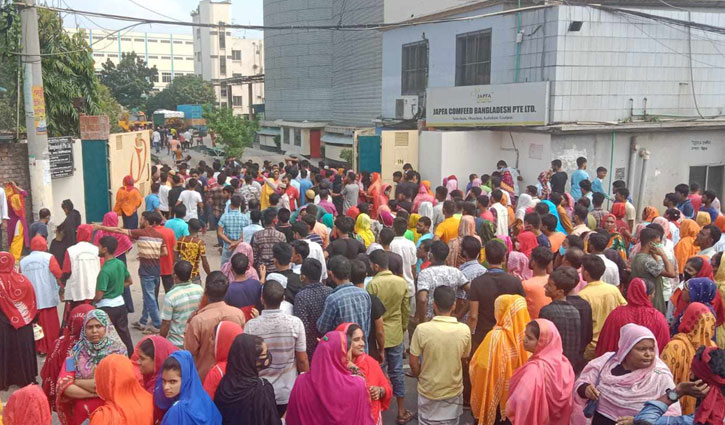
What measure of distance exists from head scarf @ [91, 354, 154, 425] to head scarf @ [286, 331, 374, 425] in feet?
3.14

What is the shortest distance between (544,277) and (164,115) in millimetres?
47508

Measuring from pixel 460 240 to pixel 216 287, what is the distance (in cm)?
349

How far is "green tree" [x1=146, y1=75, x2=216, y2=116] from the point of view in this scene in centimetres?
6012

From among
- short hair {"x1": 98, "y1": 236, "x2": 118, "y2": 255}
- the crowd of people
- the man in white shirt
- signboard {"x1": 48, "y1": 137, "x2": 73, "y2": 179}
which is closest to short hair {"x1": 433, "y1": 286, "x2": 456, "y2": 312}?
the crowd of people

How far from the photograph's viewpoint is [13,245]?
10.2m

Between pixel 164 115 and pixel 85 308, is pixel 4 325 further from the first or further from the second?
pixel 164 115

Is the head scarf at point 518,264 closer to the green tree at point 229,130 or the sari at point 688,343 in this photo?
the sari at point 688,343

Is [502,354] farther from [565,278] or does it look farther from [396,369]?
[396,369]

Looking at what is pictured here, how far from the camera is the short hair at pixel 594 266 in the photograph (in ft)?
18.6

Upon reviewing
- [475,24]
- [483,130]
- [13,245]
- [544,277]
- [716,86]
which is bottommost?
[13,245]

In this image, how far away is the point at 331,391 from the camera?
4.03 meters

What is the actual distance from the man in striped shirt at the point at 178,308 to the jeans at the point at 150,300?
8.38 feet

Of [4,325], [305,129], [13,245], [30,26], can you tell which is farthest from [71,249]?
[305,129]

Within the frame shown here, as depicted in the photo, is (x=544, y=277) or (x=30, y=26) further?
(x=30, y=26)
